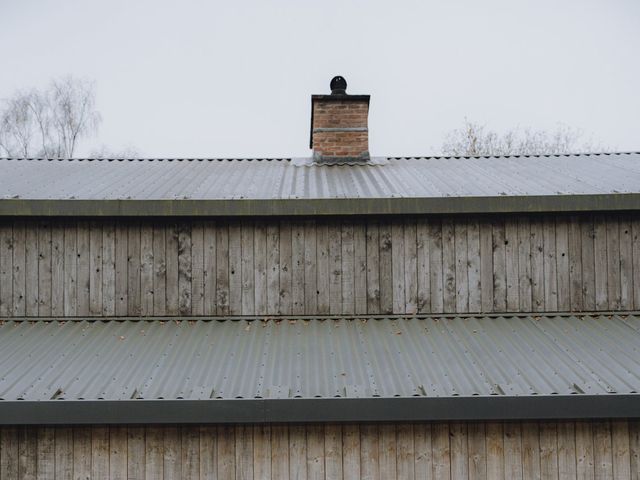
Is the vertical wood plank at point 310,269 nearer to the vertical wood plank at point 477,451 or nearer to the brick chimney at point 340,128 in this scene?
the vertical wood plank at point 477,451

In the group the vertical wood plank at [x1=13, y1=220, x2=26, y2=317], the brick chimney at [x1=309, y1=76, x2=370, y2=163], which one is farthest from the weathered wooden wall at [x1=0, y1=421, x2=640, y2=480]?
the brick chimney at [x1=309, y1=76, x2=370, y2=163]

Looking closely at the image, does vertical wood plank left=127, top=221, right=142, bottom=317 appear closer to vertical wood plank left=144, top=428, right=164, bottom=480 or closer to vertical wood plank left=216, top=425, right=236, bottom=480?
vertical wood plank left=144, top=428, right=164, bottom=480

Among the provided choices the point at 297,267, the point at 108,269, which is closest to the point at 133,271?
the point at 108,269

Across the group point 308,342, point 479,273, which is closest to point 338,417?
point 308,342

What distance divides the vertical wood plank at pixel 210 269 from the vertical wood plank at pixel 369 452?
2.24 meters

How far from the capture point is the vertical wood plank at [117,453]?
16.3 feet

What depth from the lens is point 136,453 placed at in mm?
4969

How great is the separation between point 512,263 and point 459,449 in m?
2.32

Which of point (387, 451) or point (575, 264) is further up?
point (575, 264)

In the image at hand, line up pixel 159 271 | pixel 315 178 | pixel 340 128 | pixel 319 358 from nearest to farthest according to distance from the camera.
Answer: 1. pixel 319 358
2. pixel 159 271
3. pixel 315 178
4. pixel 340 128

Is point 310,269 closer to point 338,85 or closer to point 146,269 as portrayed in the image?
point 146,269

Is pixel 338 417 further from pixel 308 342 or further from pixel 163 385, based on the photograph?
pixel 163 385

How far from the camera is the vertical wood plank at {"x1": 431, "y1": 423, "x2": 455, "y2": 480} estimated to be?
4.97 m

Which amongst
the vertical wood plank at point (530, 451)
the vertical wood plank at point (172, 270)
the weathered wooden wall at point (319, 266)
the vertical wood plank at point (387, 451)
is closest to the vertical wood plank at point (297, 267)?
the weathered wooden wall at point (319, 266)
